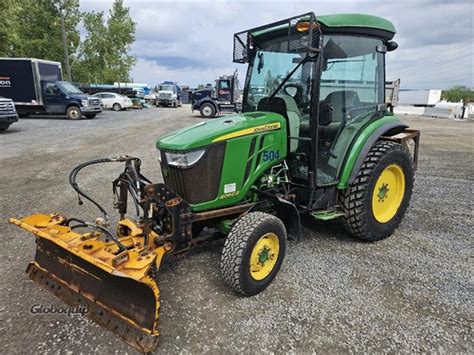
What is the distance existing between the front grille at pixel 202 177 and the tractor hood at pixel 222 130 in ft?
0.31

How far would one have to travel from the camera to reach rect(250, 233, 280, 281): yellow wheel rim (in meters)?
2.81

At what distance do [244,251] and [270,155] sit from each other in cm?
103

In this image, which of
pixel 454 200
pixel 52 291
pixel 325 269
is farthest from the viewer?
pixel 454 200

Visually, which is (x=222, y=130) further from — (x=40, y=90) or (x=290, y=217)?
(x=40, y=90)

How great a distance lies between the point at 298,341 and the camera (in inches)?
92.7

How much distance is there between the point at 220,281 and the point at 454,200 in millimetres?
4328

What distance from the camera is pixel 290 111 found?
341cm

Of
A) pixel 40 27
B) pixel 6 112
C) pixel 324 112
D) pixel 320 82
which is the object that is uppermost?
pixel 40 27

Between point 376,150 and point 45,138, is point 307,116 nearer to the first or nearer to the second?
point 376,150

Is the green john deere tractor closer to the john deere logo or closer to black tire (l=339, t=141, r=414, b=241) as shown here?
black tire (l=339, t=141, r=414, b=241)

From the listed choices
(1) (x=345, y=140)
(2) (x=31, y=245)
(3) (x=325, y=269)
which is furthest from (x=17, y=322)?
(1) (x=345, y=140)

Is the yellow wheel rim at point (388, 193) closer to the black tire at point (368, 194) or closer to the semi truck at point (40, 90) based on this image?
the black tire at point (368, 194)

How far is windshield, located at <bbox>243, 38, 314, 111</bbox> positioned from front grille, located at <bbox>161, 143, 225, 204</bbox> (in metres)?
1.02

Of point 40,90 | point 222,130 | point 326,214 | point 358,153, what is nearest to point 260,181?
point 222,130
